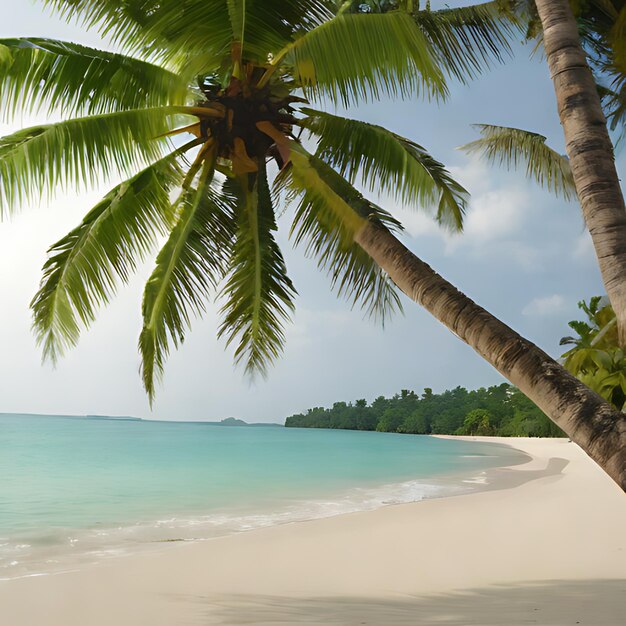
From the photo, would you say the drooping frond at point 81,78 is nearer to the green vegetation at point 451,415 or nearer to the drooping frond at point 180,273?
the drooping frond at point 180,273

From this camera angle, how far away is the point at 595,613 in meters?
4.70

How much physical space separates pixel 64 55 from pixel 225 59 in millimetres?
1425

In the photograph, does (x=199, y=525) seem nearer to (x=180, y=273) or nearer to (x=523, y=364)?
(x=180, y=273)

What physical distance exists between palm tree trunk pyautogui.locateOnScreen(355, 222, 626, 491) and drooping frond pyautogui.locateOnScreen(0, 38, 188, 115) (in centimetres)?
281

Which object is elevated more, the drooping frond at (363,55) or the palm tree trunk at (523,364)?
the drooping frond at (363,55)

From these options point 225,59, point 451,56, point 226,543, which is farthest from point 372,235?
point 226,543

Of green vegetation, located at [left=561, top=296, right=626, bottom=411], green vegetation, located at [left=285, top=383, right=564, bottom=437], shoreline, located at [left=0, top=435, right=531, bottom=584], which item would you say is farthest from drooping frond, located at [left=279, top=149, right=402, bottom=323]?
green vegetation, located at [left=285, top=383, right=564, bottom=437]

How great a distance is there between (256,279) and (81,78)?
9.03ft

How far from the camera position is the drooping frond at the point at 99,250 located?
20.0 ft

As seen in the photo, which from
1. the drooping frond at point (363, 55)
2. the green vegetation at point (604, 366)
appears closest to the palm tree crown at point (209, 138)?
the drooping frond at point (363, 55)

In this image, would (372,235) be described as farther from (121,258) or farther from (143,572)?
(143,572)

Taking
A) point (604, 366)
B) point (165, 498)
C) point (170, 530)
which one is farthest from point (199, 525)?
point (604, 366)

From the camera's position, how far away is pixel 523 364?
3.30m

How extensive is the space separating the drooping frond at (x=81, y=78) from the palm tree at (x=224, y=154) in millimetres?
12
